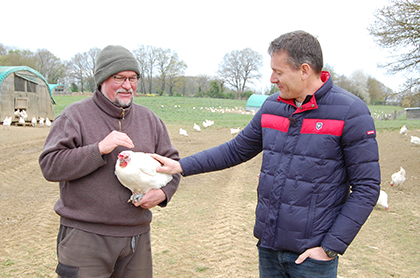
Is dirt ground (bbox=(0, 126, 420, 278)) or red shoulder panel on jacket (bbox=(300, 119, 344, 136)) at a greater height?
red shoulder panel on jacket (bbox=(300, 119, 344, 136))

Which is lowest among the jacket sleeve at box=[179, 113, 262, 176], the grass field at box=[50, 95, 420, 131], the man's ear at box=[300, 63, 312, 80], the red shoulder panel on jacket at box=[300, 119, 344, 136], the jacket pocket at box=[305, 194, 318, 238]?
the grass field at box=[50, 95, 420, 131]

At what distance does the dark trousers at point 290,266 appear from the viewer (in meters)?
1.75

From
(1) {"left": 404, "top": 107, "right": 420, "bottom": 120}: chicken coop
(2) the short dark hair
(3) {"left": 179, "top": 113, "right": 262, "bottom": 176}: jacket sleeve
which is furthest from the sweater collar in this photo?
(1) {"left": 404, "top": 107, "right": 420, "bottom": 120}: chicken coop

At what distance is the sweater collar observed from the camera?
2.08 meters

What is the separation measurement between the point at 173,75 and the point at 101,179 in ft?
195

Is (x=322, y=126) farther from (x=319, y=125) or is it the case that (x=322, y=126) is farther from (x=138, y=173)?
(x=138, y=173)

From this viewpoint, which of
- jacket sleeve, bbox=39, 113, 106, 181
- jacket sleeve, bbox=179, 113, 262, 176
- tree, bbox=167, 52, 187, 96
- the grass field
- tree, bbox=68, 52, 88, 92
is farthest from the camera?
tree, bbox=167, 52, 187, 96

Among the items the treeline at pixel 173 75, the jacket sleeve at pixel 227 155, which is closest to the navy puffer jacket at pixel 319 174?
the jacket sleeve at pixel 227 155

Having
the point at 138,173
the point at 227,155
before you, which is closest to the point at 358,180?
the point at 227,155

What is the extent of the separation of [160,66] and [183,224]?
57.8 meters

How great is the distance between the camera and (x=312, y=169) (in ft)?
5.76

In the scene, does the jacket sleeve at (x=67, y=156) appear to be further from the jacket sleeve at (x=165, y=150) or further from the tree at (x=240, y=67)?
the tree at (x=240, y=67)

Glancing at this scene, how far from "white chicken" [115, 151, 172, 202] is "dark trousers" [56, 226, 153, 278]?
313mm

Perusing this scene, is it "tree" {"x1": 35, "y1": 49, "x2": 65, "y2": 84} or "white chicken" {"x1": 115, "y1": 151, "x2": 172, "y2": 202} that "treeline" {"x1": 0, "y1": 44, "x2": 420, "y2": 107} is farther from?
"white chicken" {"x1": 115, "y1": 151, "x2": 172, "y2": 202}
